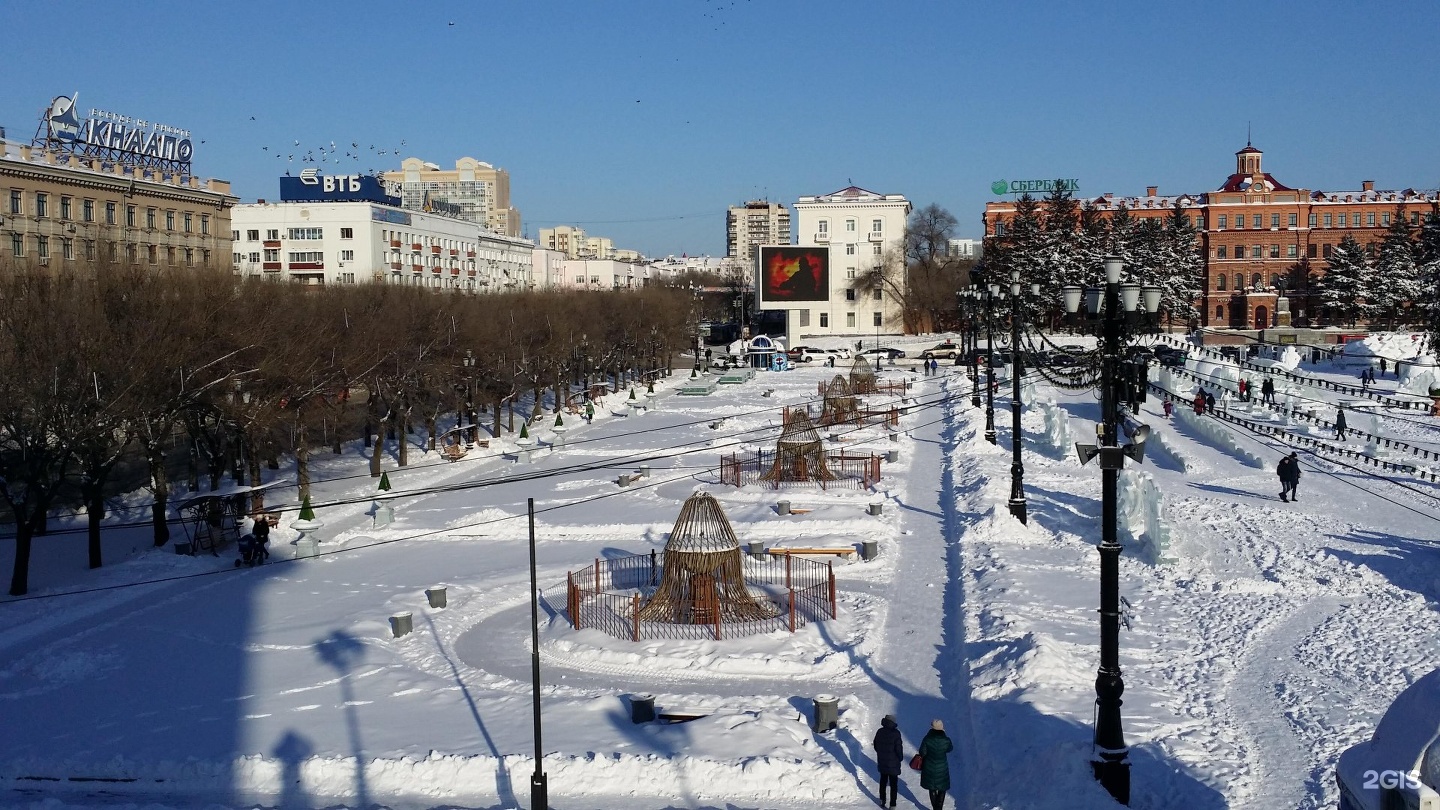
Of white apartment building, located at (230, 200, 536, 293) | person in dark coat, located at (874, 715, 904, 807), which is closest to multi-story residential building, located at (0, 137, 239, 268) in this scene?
white apartment building, located at (230, 200, 536, 293)

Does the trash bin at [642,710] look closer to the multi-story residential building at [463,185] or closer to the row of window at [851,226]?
the row of window at [851,226]

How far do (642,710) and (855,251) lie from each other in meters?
89.9

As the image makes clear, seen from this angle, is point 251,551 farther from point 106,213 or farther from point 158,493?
point 106,213

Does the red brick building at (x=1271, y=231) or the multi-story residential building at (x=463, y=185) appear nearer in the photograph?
the red brick building at (x=1271, y=231)

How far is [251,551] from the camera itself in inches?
981

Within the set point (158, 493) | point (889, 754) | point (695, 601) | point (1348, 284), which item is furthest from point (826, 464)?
point (1348, 284)

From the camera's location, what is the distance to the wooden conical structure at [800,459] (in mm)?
32125

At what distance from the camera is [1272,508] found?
25.0 m

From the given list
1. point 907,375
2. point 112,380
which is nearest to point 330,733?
point 112,380

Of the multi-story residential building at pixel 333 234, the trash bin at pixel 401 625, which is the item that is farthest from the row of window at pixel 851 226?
the trash bin at pixel 401 625

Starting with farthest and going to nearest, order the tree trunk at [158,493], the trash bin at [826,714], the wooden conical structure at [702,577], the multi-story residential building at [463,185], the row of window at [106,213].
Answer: the multi-story residential building at [463,185] < the row of window at [106,213] < the tree trunk at [158,493] < the wooden conical structure at [702,577] < the trash bin at [826,714]

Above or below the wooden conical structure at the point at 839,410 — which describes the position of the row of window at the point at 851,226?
above

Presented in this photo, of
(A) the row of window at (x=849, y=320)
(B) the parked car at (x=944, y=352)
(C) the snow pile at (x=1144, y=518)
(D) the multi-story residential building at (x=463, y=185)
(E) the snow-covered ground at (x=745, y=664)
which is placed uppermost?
(D) the multi-story residential building at (x=463, y=185)

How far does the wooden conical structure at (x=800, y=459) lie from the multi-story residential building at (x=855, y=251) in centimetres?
6769
